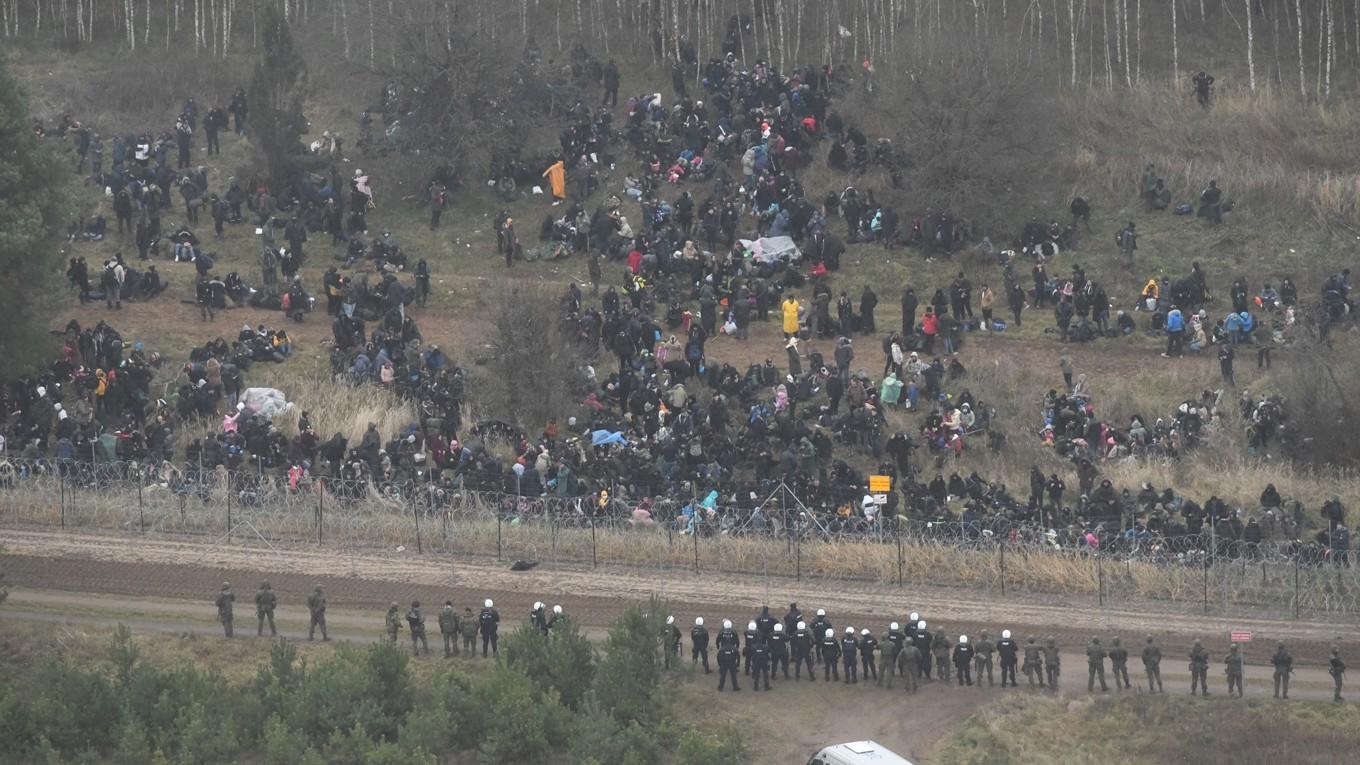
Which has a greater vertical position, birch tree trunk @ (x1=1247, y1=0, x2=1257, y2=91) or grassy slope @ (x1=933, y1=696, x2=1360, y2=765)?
birch tree trunk @ (x1=1247, y1=0, x2=1257, y2=91)

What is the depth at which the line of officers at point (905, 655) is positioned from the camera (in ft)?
134

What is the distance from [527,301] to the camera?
53375mm

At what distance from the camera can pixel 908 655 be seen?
41.0 metres

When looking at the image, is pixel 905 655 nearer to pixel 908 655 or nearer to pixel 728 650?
pixel 908 655

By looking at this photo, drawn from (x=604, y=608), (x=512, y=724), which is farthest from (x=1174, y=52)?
(x=512, y=724)

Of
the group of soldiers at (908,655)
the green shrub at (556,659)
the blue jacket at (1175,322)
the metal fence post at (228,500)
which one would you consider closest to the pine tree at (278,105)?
the metal fence post at (228,500)

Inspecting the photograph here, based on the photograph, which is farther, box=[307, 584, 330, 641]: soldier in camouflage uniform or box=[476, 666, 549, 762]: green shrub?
box=[307, 584, 330, 641]: soldier in camouflage uniform

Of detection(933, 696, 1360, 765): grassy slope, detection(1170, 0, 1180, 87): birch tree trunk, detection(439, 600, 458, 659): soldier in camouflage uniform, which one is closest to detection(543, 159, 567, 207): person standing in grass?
detection(1170, 0, 1180, 87): birch tree trunk

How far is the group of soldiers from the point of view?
40.6 m

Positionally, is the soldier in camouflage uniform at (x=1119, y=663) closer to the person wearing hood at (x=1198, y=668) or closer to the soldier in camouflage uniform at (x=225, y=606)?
the person wearing hood at (x=1198, y=668)

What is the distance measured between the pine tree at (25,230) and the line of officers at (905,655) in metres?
18.9

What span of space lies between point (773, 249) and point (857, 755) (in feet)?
81.4

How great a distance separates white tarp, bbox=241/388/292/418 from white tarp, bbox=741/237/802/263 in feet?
41.1

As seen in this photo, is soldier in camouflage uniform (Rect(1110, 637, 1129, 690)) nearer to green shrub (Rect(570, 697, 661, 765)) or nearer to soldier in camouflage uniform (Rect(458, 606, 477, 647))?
green shrub (Rect(570, 697, 661, 765))
